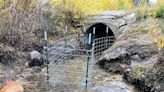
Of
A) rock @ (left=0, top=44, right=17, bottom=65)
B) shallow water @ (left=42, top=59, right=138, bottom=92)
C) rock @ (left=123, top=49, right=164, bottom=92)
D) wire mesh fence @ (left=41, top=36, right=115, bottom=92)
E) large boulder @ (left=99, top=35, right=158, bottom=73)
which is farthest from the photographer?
rock @ (left=0, top=44, right=17, bottom=65)

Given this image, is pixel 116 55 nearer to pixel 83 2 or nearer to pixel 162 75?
pixel 162 75

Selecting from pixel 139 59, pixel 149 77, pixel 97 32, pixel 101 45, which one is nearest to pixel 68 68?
pixel 139 59

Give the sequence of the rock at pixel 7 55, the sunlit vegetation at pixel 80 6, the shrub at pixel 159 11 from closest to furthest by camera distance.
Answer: the rock at pixel 7 55 < the shrub at pixel 159 11 < the sunlit vegetation at pixel 80 6

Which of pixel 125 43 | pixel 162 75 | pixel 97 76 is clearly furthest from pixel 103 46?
pixel 162 75

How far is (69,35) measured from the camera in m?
6.77

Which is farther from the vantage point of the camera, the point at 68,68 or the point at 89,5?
the point at 89,5

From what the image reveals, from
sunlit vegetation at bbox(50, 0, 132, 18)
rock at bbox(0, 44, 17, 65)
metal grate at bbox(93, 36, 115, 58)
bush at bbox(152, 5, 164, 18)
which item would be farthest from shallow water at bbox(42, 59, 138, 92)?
bush at bbox(152, 5, 164, 18)

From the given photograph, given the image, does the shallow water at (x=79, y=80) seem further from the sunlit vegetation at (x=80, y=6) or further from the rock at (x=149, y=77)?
the sunlit vegetation at (x=80, y=6)

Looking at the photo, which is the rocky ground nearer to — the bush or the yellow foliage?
the bush

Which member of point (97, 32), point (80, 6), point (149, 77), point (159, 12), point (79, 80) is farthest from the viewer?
point (97, 32)

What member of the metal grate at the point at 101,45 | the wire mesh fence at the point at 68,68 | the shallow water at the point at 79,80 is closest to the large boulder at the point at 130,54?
the shallow water at the point at 79,80

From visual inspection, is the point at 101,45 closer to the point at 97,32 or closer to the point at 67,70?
the point at 97,32

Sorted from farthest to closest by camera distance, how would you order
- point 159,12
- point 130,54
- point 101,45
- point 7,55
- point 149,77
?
point 101,45 < point 159,12 < point 7,55 < point 130,54 < point 149,77

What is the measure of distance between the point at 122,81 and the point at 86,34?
2.56 meters
